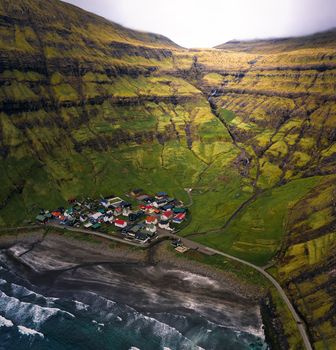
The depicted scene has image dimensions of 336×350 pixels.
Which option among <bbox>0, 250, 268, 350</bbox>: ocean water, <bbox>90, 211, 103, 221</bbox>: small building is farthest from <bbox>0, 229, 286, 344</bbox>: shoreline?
<bbox>90, 211, 103, 221</bbox>: small building

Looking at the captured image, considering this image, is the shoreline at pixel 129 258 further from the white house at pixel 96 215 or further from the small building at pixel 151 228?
the white house at pixel 96 215

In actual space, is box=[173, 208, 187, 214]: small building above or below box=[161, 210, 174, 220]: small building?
above

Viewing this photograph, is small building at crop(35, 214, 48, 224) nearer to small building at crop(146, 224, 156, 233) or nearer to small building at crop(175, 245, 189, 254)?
small building at crop(146, 224, 156, 233)

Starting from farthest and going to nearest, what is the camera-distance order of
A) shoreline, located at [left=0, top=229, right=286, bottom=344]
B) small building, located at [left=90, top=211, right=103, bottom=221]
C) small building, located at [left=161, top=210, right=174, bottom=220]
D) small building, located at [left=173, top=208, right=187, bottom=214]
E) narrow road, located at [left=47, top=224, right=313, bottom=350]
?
small building, located at [left=173, top=208, right=187, bottom=214]
small building, located at [left=90, top=211, right=103, bottom=221]
small building, located at [left=161, top=210, right=174, bottom=220]
shoreline, located at [left=0, top=229, right=286, bottom=344]
narrow road, located at [left=47, top=224, right=313, bottom=350]

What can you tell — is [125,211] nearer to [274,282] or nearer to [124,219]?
[124,219]

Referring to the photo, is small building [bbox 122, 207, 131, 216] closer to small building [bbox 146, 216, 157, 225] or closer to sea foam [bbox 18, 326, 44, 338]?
small building [bbox 146, 216, 157, 225]

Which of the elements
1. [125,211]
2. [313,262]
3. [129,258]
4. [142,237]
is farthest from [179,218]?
[313,262]

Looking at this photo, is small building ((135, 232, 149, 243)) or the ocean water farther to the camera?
small building ((135, 232, 149, 243))

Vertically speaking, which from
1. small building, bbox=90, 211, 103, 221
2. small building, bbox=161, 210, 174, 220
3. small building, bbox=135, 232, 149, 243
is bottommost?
small building, bbox=135, 232, 149, 243

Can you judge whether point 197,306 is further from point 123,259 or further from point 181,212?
point 181,212

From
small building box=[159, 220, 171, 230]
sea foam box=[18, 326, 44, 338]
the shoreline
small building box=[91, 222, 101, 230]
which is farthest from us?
small building box=[91, 222, 101, 230]
